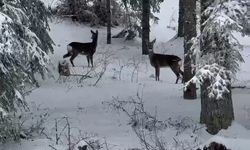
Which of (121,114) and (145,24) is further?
(145,24)

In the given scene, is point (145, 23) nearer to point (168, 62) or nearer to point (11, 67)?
point (168, 62)

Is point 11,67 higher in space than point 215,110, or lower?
higher

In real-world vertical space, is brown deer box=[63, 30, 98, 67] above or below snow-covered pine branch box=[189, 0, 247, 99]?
below

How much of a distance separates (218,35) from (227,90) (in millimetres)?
936

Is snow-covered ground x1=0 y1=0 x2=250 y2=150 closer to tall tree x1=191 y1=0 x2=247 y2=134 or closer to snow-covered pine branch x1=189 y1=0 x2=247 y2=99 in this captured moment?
tall tree x1=191 y1=0 x2=247 y2=134

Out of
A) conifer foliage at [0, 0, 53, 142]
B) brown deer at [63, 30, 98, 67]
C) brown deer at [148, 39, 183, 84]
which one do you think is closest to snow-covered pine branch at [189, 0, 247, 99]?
conifer foliage at [0, 0, 53, 142]

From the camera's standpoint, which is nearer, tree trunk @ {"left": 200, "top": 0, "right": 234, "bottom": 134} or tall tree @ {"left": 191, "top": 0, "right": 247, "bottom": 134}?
tall tree @ {"left": 191, "top": 0, "right": 247, "bottom": 134}

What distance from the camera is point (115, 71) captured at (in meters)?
18.7

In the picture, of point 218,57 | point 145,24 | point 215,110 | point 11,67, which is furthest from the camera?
point 145,24

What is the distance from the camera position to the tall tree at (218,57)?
8516mm

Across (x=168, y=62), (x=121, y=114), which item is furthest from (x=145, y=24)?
(x=121, y=114)

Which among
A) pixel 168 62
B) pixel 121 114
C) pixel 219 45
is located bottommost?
pixel 121 114

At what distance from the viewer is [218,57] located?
886 centimetres

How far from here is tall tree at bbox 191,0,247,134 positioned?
335 inches
